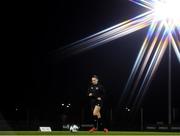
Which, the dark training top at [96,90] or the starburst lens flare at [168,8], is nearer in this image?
the dark training top at [96,90]

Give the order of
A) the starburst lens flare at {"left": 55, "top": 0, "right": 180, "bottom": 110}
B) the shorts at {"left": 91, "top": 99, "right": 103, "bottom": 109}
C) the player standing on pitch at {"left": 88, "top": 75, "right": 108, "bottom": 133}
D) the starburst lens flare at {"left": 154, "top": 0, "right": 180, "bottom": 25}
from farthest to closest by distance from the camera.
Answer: the starburst lens flare at {"left": 55, "top": 0, "right": 180, "bottom": 110}
the starburst lens flare at {"left": 154, "top": 0, "right": 180, "bottom": 25}
the shorts at {"left": 91, "top": 99, "right": 103, "bottom": 109}
the player standing on pitch at {"left": 88, "top": 75, "right": 108, "bottom": 133}

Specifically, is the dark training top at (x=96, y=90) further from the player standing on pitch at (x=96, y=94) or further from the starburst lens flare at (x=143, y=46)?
the starburst lens flare at (x=143, y=46)

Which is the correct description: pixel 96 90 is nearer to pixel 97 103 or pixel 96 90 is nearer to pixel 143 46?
pixel 97 103

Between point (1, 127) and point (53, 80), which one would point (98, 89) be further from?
point (53, 80)

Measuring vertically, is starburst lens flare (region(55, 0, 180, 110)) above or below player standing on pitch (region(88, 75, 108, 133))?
above

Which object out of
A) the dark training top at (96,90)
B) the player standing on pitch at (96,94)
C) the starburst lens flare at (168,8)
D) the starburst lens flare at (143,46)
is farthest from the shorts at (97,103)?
the starburst lens flare at (143,46)

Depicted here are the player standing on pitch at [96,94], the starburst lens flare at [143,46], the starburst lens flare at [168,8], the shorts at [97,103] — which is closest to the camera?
the player standing on pitch at [96,94]

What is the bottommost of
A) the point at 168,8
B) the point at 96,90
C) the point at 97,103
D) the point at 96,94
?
the point at 97,103

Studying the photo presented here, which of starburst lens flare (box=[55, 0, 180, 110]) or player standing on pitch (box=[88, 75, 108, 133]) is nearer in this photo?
player standing on pitch (box=[88, 75, 108, 133])

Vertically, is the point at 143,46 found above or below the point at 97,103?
Answer: above

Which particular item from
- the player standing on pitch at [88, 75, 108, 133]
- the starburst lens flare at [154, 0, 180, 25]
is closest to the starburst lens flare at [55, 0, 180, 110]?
the starburst lens flare at [154, 0, 180, 25]

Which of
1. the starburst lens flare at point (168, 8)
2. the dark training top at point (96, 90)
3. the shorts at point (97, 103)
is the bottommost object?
the shorts at point (97, 103)

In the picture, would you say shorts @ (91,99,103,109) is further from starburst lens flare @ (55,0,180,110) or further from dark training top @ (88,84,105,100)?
starburst lens flare @ (55,0,180,110)

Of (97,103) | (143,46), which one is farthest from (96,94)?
(143,46)
